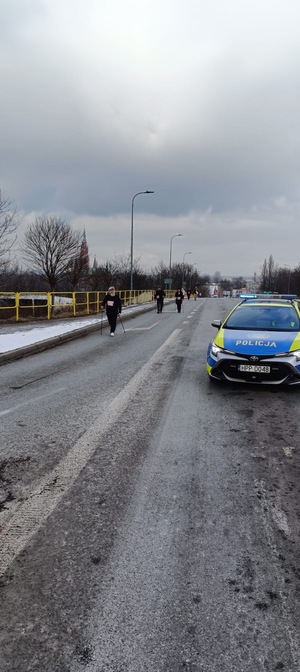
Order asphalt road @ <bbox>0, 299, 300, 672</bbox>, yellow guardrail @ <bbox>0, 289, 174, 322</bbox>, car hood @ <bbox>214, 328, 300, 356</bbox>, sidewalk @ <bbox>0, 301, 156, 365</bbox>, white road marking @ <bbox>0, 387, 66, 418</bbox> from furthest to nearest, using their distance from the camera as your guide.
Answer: yellow guardrail @ <bbox>0, 289, 174, 322</bbox>
sidewalk @ <bbox>0, 301, 156, 365</bbox>
car hood @ <bbox>214, 328, 300, 356</bbox>
white road marking @ <bbox>0, 387, 66, 418</bbox>
asphalt road @ <bbox>0, 299, 300, 672</bbox>

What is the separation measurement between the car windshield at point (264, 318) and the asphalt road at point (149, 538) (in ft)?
6.94

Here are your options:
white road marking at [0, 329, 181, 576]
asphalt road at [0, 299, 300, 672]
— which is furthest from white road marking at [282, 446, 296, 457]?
white road marking at [0, 329, 181, 576]

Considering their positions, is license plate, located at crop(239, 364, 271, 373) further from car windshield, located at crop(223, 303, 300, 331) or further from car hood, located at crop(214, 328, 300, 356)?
car windshield, located at crop(223, 303, 300, 331)

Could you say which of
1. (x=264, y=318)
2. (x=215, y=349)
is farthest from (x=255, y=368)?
(x=264, y=318)

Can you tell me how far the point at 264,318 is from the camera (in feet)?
26.0

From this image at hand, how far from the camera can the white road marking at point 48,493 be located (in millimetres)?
Result: 2727

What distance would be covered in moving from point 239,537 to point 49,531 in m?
1.26

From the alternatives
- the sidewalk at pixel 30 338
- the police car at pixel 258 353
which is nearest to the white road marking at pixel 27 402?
the police car at pixel 258 353

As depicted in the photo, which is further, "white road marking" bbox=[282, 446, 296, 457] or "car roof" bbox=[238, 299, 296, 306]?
"car roof" bbox=[238, 299, 296, 306]

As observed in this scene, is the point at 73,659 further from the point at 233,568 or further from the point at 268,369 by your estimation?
the point at 268,369

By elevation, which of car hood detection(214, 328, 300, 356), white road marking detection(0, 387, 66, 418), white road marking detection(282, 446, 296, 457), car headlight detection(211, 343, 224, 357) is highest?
car hood detection(214, 328, 300, 356)

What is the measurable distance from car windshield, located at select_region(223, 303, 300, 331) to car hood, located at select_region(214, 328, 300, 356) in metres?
0.36

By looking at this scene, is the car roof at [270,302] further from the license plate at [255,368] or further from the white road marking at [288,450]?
the white road marking at [288,450]

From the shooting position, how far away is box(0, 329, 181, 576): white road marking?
2.73m
